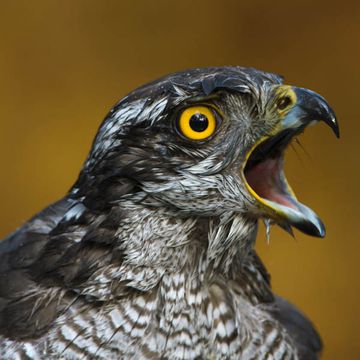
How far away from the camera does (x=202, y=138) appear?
9.43 feet

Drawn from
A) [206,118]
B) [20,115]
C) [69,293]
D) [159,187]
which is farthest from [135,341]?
[20,115]

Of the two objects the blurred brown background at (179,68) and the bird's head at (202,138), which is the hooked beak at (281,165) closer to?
the bird's head at (202,138)

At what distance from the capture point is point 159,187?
2.88 metres

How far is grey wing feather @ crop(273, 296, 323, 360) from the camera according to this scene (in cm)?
346

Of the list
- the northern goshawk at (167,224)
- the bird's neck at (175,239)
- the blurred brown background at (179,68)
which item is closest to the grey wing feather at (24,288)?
the northern goshawk at (167,224)

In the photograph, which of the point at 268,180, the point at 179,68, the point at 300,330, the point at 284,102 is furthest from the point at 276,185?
the point at 179,68

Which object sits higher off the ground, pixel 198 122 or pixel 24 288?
pixel 198 122

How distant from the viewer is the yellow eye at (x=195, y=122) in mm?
2857

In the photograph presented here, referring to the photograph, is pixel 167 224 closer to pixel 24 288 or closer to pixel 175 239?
pixel 175 239

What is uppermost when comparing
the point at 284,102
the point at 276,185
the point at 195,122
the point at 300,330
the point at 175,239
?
the point at 284,102

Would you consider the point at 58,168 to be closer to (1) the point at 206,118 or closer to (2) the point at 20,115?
(2) the point at 20,115

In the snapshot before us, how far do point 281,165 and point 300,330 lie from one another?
772 mm

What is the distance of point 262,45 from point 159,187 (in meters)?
2.86

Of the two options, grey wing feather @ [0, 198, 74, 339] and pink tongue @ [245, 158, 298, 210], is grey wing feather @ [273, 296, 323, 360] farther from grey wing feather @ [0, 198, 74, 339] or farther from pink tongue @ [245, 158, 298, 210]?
grey wing feather @ [0, 198, 74, 339]
